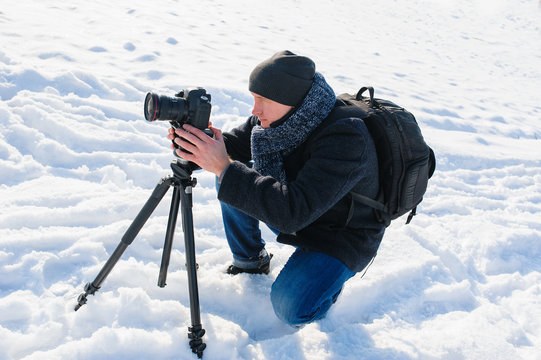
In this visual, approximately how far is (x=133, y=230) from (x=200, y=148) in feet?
1.72

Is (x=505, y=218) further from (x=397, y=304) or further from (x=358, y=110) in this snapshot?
(x=358, y=110)

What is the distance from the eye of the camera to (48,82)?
4.13 m

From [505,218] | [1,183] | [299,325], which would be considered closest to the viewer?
[299,325]

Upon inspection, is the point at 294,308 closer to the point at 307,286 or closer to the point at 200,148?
the point at 307,286

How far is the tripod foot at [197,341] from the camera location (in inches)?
72.6

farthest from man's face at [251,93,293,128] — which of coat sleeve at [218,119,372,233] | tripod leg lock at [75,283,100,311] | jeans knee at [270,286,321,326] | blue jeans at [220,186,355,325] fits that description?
tripod leg lock at [75,283,100,311]

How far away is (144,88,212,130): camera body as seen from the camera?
5.50 feet

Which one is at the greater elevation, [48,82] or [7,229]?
[48,82]

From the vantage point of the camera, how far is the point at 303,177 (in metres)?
1.80

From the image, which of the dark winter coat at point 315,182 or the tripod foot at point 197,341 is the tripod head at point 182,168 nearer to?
the dark winter coat at point 315,182

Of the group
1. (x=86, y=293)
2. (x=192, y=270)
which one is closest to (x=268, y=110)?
(x=192, y=270)

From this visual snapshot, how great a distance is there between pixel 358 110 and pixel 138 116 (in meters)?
2.80

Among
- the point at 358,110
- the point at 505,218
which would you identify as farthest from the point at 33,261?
the point at 505,218

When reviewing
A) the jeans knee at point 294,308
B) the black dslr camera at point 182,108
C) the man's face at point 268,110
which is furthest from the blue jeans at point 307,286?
the black dslr camera at point 182,108
